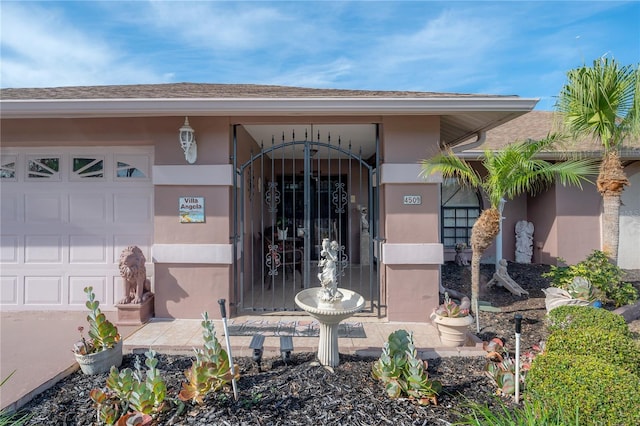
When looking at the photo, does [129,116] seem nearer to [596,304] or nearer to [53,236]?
[53,236]

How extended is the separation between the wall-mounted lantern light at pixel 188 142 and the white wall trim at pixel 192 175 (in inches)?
6.3

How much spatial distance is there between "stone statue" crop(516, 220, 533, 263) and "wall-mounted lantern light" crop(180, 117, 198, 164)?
8.02 m

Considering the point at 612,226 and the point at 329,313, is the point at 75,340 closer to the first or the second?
the point at 329,313

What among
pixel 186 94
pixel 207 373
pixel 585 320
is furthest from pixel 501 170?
pixel 186 94

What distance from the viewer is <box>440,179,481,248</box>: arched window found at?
856 cm

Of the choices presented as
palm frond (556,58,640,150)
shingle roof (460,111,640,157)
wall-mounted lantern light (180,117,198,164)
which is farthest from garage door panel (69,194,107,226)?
palm frond (556,58,640,150)

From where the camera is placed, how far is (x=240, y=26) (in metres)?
5.87

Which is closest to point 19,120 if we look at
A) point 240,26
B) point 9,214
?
point 9,214

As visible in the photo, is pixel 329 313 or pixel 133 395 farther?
pixel 329 313

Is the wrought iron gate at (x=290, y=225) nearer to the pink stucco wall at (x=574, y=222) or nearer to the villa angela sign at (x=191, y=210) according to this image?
the villa angela sign at (x=191, y=210)

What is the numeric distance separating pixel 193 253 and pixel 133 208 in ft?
4.40

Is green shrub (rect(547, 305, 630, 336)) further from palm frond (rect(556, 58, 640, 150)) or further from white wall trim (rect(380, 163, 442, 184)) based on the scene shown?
palm frond (rect(556, 58, 640, 150))

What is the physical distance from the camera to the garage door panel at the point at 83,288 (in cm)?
503

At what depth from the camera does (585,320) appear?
327cm
